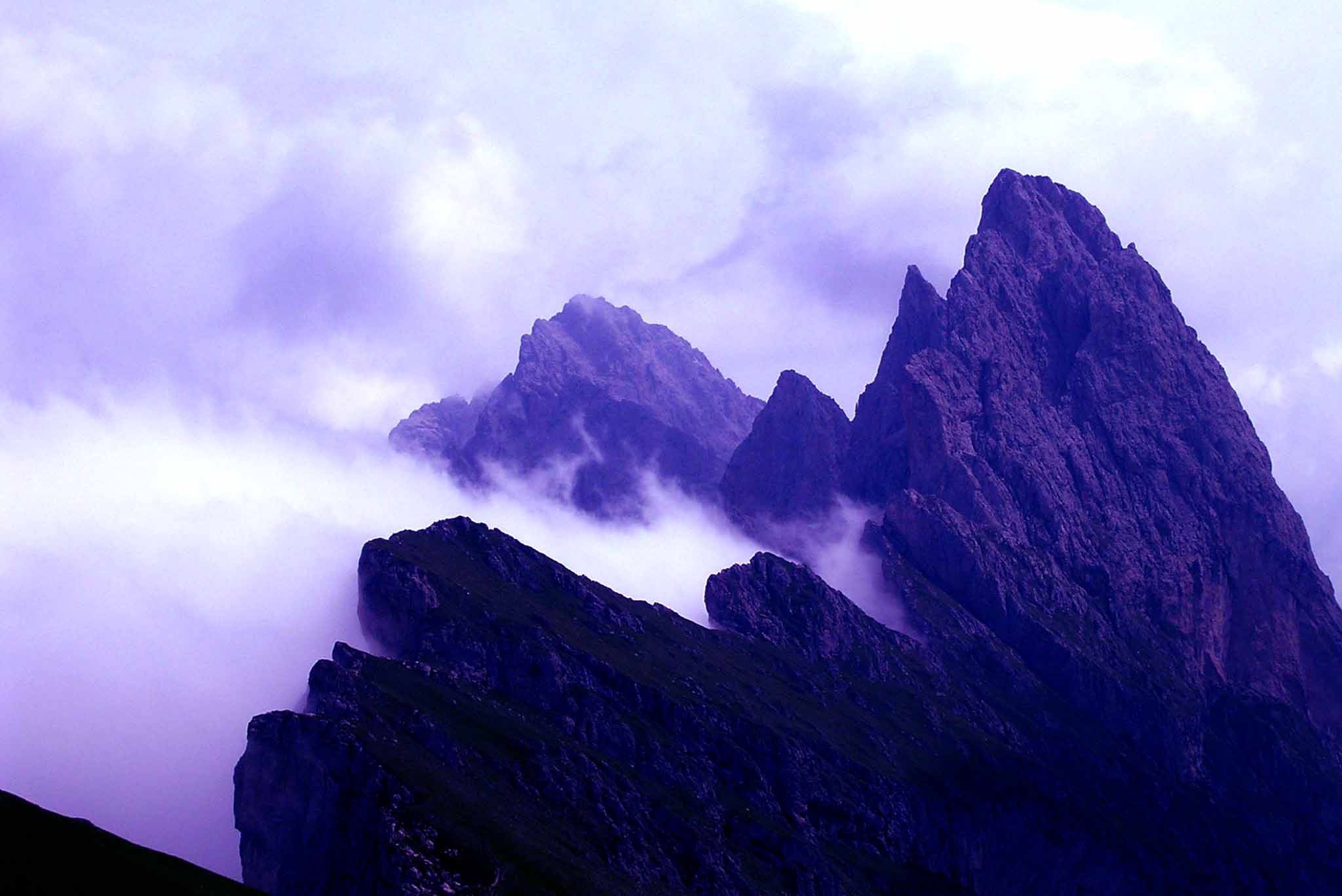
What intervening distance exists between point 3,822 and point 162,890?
21.3 meters

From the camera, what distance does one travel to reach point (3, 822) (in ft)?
646

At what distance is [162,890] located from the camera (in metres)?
197

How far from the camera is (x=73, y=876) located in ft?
623

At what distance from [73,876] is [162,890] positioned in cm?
1142

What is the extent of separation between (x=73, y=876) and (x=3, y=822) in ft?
45.6
